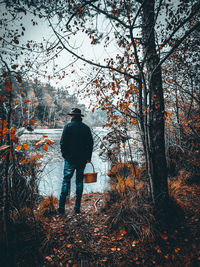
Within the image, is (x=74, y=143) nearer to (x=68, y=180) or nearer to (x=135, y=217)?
(x=68, y=180)

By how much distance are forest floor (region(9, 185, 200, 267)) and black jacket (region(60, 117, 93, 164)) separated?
3.97 ft

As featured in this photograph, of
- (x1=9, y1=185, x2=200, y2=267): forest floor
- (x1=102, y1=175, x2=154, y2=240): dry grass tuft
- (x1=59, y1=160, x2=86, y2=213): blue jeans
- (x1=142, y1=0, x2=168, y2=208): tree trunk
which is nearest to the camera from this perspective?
(x1=9, y1=185, x2=200, y2=267): forest floor

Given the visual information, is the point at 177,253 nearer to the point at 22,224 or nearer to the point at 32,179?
the point at 22,224

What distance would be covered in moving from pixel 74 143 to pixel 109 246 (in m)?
1.86

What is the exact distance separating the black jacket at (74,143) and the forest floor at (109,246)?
1.21 meters

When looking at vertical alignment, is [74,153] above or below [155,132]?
below

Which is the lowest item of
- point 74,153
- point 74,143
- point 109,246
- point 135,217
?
point 109,246

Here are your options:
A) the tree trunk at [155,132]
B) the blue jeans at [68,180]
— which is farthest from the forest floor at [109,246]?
the tree trunk at [155,132]

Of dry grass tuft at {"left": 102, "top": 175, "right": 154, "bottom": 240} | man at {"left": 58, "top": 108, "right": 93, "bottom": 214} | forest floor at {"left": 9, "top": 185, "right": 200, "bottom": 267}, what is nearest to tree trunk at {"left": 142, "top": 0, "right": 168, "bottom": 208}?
dry grass tuft at {"left": 102, "top": 175, "right": 154, "bottom": 240}

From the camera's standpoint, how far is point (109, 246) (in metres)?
2.06

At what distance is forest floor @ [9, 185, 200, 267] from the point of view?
5.80 feet

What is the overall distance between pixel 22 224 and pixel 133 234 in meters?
1.72

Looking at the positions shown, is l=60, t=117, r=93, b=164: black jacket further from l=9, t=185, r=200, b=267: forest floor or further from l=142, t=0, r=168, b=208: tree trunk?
l=142, t=0, r=168, b=208: tree trunk

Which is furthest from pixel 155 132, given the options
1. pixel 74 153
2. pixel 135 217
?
pixel 74 153
